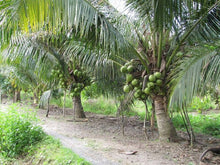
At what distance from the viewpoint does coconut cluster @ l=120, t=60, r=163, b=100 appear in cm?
371

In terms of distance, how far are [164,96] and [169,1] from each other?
66.3 inches

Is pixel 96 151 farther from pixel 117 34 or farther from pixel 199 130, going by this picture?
pixel 199 130

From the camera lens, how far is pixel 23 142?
14.2ft

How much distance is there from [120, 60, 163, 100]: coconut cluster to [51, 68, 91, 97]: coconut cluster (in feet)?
8.87

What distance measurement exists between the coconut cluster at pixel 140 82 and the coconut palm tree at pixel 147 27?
13cm

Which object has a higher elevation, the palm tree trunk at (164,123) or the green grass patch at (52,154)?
the palm tree trunk at (164,123)

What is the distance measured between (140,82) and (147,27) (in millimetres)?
1132

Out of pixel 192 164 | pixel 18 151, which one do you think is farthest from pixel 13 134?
pixel 192 164

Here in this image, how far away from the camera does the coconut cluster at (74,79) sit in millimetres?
6445

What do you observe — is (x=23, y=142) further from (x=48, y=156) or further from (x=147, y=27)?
(x=147, y=27)

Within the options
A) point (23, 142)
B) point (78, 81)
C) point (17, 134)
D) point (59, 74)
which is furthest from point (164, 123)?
point (59, 74)

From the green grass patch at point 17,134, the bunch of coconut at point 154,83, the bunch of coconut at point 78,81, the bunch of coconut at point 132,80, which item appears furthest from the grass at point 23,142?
the bunch of coconut at point 78,81

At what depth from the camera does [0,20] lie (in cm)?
313

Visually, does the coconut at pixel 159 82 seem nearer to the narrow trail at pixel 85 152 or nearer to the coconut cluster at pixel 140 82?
the coconut cluster at pixel 140 82
